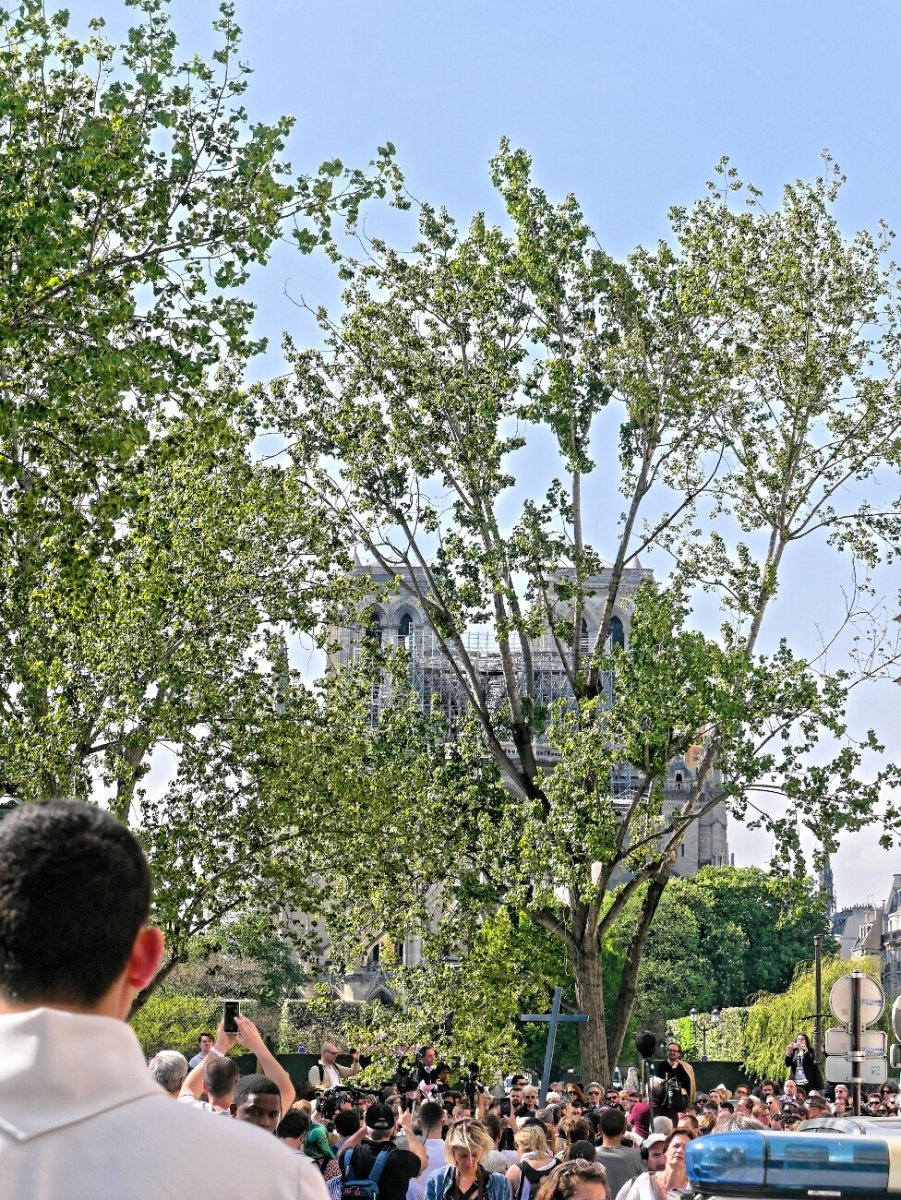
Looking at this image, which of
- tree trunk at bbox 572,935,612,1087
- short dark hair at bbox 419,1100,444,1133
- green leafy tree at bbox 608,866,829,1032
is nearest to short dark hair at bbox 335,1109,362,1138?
short dark hair at bbox 419,1100,444,1133

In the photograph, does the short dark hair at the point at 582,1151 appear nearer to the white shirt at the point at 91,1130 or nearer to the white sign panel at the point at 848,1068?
the white sign panel at the point at 848,1068

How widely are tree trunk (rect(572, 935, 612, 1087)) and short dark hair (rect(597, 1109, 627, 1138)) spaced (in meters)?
15.6

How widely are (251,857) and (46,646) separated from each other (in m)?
5.63

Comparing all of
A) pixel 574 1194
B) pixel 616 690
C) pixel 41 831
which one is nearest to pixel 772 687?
pixel 616 690

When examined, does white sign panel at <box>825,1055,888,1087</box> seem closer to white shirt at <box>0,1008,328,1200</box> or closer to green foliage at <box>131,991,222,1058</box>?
white shirt at <box>0,1008,328,1200</box>

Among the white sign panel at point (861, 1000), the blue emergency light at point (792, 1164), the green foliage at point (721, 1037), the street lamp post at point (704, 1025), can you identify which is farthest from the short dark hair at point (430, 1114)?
the street lamp post at point (704, 1025)

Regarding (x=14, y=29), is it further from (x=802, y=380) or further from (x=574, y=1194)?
(x=802, y=380)

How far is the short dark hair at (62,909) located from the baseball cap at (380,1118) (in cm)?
963

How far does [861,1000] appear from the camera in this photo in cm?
1847

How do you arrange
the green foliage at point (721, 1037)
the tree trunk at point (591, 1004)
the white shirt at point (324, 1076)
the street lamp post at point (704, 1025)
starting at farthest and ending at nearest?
the street lamp post at point (704, 1025), the green foliage at point (721, 1037), the tree trunk at point (591, 1004), the white shirt at point (324, 1076)

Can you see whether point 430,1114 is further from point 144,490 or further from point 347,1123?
point 144,490

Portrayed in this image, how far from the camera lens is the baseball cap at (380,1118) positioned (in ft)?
37.6

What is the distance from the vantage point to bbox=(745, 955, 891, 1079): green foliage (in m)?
68.9

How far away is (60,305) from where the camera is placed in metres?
15.4
